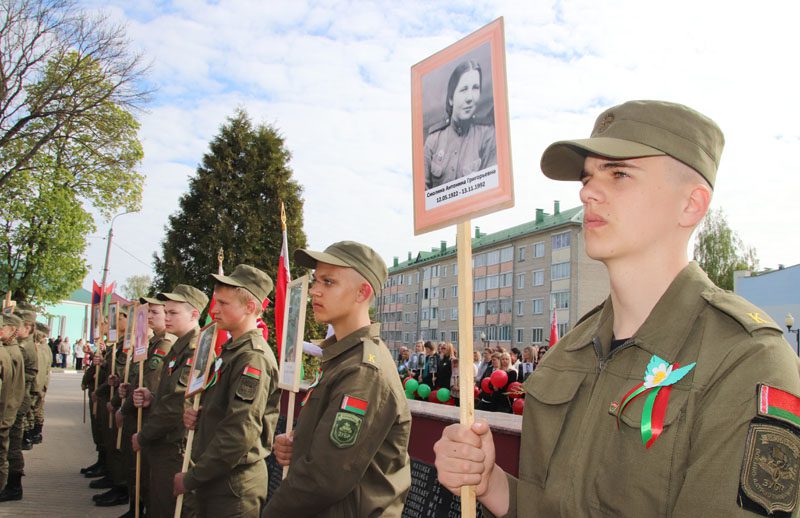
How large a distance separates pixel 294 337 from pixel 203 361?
1548mm

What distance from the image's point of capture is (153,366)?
7.98 m

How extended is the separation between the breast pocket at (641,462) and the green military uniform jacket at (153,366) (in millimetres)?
6867

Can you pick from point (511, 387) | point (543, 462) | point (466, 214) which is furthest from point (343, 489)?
point (511, 387)

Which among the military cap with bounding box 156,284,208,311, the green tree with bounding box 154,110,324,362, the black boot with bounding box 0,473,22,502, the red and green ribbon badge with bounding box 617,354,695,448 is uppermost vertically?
the green tree with bounding box 154,110,324,362

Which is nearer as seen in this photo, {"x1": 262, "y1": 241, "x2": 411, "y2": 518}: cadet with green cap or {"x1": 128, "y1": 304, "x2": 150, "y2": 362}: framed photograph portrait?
{"x1": 262, "y1": 241, "x2": 411, "y2": 518}: cadet with green cap

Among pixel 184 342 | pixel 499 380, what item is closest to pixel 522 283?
pixel 499 380

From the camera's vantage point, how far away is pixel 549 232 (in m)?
64.3

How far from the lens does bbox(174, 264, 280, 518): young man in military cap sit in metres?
4.33

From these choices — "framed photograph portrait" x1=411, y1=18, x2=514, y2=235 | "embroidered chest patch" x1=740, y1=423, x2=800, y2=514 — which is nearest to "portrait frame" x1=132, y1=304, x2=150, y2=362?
"framed photograph portrait" x1=411, y1=18, x2=514, y2=235

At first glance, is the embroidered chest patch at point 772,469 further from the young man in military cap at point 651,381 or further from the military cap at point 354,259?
the military cap at point 354,259

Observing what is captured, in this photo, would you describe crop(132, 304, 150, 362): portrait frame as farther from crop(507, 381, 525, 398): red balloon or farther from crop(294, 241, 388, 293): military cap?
crop(507, 381, 525, 398): red balloon

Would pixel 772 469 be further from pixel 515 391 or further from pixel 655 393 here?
pixel 515 391

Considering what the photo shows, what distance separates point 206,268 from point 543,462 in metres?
20.7

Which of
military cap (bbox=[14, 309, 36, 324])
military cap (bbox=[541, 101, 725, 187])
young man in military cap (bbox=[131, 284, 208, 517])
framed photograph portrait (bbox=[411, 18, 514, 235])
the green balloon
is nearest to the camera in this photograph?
military cap (bbox=[541, 101, 725, 187])
